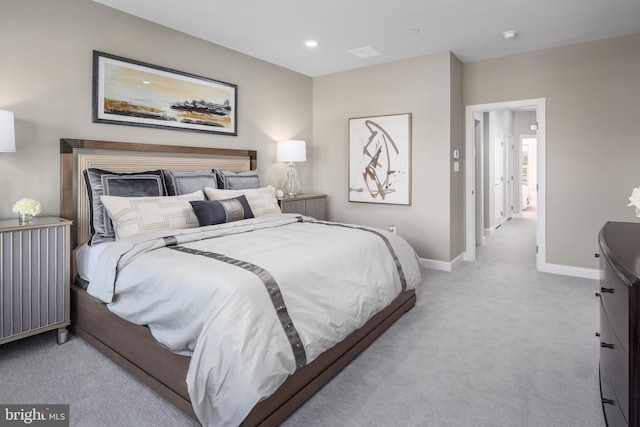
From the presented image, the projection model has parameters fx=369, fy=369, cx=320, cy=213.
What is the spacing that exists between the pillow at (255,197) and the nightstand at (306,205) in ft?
1.95

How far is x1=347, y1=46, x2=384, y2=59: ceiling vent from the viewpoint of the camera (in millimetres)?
4199

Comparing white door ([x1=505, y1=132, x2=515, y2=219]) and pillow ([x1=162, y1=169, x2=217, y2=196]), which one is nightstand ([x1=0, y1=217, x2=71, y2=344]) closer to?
pillow ([x1=162, y1=169, x2=217, y2=196])

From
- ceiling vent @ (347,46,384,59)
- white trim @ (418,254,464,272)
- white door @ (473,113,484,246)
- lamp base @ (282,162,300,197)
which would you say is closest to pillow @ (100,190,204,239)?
lamp base @ (282,162,300,197)

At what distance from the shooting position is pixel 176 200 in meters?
2.91

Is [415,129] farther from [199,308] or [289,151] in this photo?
[199,308]

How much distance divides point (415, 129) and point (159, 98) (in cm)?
292

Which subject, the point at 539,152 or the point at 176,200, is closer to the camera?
the point at 176,200

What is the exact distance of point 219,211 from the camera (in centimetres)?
296

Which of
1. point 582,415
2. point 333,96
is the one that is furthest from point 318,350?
point 333,96

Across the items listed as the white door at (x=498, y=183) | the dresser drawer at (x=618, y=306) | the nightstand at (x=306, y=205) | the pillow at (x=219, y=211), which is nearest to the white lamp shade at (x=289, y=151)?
the nightstand at (x=306, y=205)

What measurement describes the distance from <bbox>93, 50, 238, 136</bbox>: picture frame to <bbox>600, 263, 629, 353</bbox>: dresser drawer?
354 cm

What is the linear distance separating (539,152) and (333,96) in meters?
2.74

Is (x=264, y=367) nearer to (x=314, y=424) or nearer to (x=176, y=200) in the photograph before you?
(x=314, y=424)

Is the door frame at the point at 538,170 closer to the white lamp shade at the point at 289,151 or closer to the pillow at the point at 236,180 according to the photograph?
the white lamp shade at the point at 289,151
